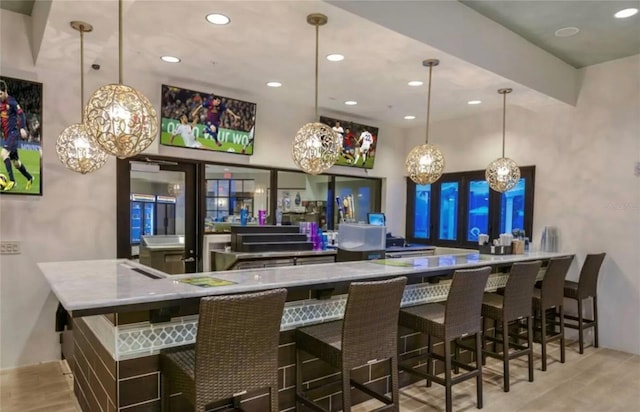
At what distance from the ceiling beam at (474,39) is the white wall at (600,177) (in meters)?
0.38

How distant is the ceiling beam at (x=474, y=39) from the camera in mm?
3088

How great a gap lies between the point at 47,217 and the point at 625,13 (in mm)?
5766

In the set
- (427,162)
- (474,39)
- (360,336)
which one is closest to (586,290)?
(427,162)

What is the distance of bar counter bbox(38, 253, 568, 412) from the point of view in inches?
81.4

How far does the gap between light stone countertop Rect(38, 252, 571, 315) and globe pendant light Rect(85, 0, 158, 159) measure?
815mm

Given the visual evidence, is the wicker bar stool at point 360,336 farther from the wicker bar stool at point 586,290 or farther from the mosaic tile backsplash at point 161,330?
the wicker bar stool at point 586,290

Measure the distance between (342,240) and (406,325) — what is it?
4.45ft

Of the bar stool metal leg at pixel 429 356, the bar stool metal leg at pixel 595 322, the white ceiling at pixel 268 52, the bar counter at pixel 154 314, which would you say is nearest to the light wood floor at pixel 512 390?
the bar stool metal leg at pixel 429 356

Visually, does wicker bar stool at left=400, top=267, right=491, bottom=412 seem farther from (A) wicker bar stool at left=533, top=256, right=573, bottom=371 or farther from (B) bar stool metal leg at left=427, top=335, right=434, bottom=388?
(A) wicker bar stool at left=533, top=256, right=573, bottom=371

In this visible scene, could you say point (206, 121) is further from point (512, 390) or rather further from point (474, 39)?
point (512, 390)

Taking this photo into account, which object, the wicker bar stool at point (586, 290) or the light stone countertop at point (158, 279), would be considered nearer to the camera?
the light stone countertop at point (158, 279)

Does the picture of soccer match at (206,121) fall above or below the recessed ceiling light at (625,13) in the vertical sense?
below

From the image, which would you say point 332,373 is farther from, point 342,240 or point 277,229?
point 277,229

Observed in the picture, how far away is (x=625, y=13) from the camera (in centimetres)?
358
